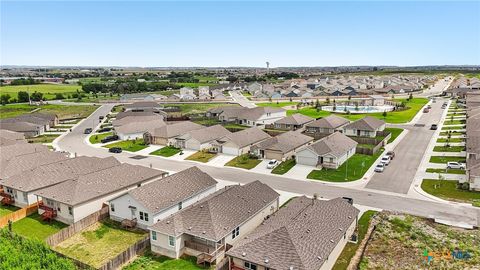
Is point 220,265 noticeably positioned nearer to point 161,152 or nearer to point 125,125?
point 161,152

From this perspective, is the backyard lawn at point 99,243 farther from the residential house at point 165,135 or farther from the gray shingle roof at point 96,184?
the residential house at point 165,135

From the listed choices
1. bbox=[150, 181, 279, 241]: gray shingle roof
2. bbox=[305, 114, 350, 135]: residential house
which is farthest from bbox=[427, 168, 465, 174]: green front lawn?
bbox=[150, 181, 279, 241]: gray shingle roof

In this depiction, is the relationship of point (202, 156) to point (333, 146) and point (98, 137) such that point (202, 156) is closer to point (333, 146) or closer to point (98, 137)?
point (333, 146)

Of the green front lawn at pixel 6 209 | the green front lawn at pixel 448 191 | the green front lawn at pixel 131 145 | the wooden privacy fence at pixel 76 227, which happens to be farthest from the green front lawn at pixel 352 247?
the green front lawn at pixel 131 145

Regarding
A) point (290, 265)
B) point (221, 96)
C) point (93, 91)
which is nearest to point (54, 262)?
point (290, 265)

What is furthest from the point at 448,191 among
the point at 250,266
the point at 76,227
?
the point at 76,227

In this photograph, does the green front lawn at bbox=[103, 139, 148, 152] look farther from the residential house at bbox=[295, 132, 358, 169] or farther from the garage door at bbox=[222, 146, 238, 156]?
the residential house at bbox=[295, 132, 358, 169]
